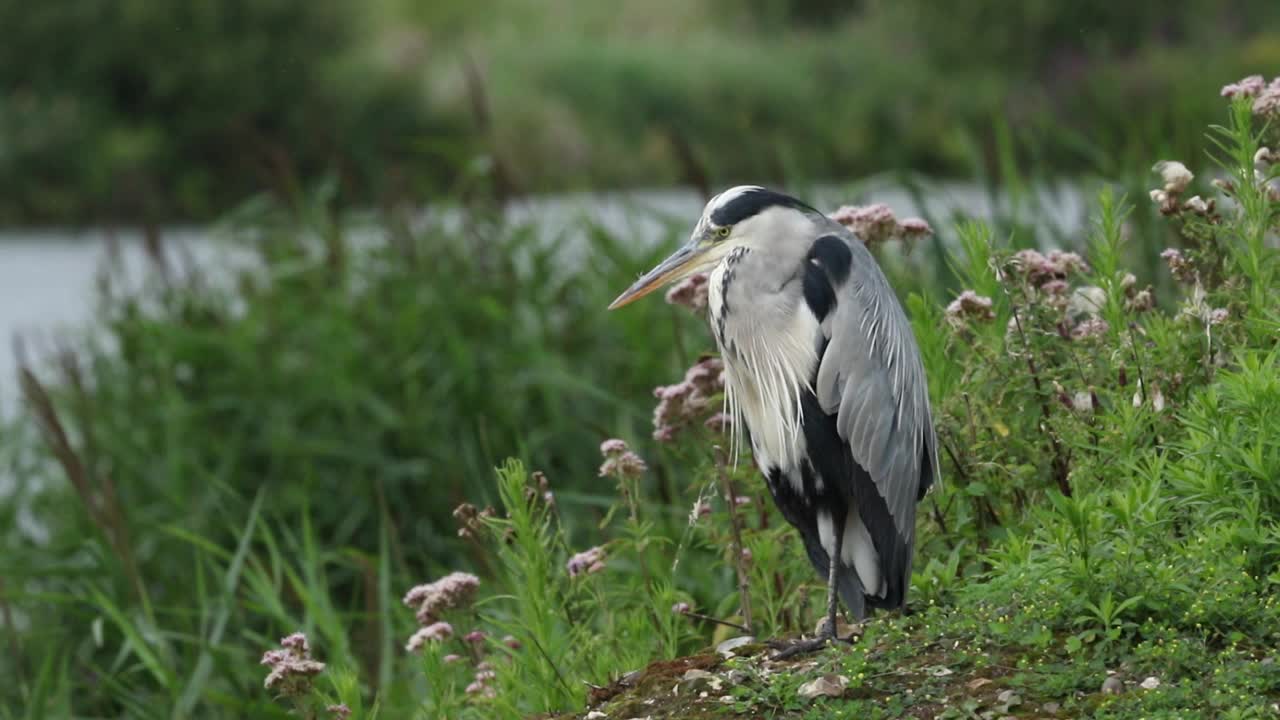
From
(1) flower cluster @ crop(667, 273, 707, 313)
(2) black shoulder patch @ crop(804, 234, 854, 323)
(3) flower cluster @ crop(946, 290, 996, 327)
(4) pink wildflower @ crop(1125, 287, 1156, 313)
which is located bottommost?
(4) pink wildflower @ crop(1125, 287, 1156, 313)

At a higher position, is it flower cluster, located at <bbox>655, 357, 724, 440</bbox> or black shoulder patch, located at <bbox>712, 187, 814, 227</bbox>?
black shoulder patch, located at <bbox>712, 187, 814, 227</bbox>

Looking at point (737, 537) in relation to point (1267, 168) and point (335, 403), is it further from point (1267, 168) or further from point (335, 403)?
point (335, 403)

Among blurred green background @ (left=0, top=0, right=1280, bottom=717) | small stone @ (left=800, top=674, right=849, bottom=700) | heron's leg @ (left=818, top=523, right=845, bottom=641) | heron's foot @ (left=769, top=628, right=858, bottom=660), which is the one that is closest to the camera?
small stone @ (left=800, top=674, right=849, bottom=700)

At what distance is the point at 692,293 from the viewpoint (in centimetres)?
354

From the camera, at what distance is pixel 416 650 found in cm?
333

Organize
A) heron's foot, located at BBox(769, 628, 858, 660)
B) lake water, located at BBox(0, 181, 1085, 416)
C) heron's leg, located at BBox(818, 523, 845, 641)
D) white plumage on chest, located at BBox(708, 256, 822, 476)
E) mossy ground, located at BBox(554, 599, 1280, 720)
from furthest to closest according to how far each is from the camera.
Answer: lake water, located at BBox(0, 181, 1085, 416) → white plumage on chest, located at BBox(708, 256, 822, 476) → heron's leg, located at BBox(818, 523, 845, 641) → heron's foot, located at BBox(769, 628, 858, 660) → mossy ground, located at BBox(554, 599, 1280, 720)

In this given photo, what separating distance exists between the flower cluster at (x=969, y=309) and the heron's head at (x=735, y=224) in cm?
33

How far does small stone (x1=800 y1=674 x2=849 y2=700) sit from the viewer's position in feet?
8.64

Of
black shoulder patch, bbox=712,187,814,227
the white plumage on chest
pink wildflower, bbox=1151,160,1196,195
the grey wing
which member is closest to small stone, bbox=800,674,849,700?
the grey wing

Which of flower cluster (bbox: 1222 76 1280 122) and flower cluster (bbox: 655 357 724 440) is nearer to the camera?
flower cluster (bbox: 1222 76 1280 122)

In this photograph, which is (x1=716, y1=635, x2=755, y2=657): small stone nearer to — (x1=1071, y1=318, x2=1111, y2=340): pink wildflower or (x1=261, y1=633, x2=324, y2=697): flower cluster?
(x1=261, y1=633, x2=324, y2=697): flower cluster

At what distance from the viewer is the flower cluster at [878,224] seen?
3369mm

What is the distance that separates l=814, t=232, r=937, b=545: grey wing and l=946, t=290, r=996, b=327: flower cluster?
113 mm

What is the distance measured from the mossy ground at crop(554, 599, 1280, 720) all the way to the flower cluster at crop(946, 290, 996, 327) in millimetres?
593
